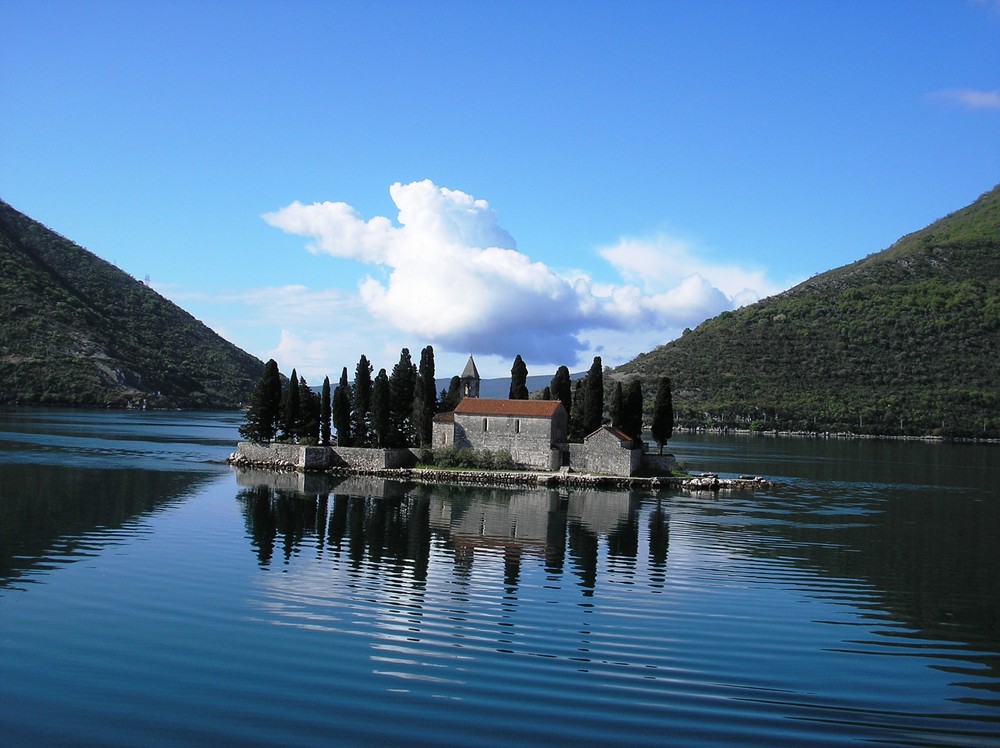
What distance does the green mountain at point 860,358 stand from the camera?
12456cm

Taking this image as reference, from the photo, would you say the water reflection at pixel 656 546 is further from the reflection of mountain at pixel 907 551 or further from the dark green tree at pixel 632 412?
the dark green tree at pixel 632 412

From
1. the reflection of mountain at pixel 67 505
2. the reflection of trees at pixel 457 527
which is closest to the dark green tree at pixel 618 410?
the reflection of trees at pixel 457 527

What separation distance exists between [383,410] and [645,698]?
43826mm

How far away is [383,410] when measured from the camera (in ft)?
183

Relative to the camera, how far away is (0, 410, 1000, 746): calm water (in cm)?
1211

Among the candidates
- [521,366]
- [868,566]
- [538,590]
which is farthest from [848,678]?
[521,366]

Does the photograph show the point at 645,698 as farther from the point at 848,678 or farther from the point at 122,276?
the point at 122,276

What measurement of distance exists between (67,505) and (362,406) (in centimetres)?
2587

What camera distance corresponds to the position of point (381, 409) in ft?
182

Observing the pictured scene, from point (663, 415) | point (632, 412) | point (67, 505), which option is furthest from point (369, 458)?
point (67, 505)

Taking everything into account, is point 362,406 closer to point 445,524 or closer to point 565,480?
point 565,480

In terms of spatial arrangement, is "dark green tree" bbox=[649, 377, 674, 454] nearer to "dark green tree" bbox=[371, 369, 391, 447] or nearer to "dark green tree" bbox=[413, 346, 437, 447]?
"dark green tree" bbox=[413, 346, 437, 447]

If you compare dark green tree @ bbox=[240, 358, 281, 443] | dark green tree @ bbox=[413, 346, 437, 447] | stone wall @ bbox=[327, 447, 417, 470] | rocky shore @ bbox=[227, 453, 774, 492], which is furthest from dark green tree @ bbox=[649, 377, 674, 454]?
dark green tree @ bbox=[240, 358, 281, 443]

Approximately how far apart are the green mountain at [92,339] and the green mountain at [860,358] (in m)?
76.6
